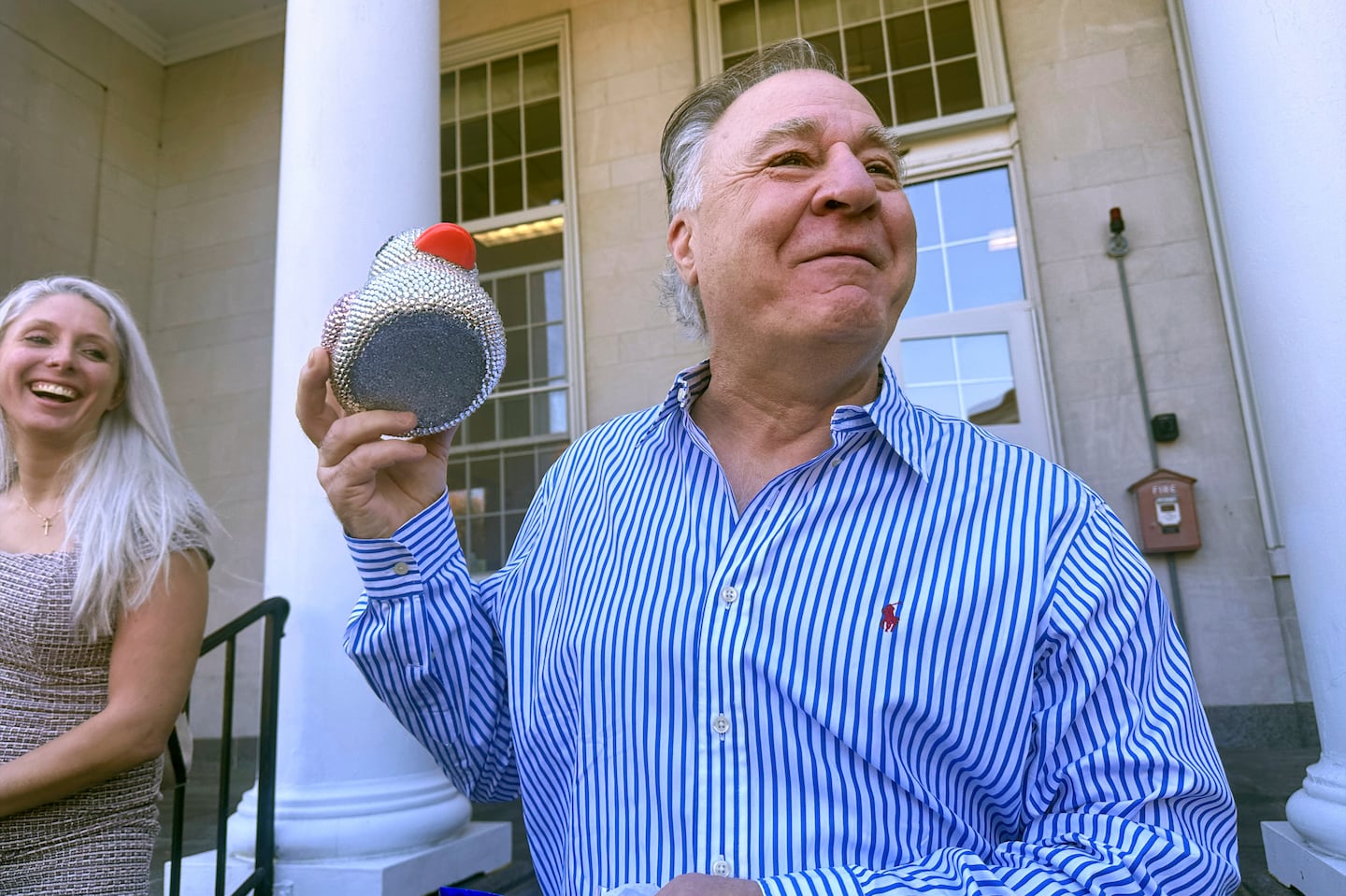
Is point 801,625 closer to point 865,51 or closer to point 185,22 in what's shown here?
point 865,51

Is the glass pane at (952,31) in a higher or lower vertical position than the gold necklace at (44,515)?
higher

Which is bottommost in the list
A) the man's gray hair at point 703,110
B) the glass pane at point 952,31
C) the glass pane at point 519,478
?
the man's gray hair at point 703,110

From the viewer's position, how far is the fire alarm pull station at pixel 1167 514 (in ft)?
19.6

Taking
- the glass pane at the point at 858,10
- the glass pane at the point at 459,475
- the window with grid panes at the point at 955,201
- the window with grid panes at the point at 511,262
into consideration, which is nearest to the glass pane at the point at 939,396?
the window with grid panes at the point at 955,201

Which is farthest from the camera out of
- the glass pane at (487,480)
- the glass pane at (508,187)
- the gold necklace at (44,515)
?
the glass pane at (508,187)

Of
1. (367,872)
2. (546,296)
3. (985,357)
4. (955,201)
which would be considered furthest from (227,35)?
(367,872)

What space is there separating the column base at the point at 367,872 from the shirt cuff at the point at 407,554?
236 centimetres

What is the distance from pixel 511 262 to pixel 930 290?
3.73m

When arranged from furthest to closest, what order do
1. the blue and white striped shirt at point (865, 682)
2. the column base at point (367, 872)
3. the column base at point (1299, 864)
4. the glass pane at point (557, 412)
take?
1. the glass pane at point (557, 412)
2. the column base at point (367, 872)
3. the column base at point (1299, 864)
4. the blue and white striped shirt at point (865, 682)

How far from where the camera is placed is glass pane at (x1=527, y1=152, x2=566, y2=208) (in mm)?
8328

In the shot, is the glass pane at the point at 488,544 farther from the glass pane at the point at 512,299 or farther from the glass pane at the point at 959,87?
the glass pane at the point at 959,87

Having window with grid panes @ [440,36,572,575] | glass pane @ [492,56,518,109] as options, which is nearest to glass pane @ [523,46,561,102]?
window with grid panes @ [440,36,572,575]

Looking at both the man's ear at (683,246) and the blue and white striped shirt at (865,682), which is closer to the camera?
the blue and white striped shirt at (865,682)

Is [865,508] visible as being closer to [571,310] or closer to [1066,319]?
[1066,319]
